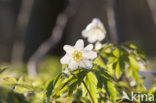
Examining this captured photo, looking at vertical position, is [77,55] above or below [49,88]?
above

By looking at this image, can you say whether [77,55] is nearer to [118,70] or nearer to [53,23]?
[118,70]

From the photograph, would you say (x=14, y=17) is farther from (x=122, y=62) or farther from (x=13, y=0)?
(x=122, y=62)

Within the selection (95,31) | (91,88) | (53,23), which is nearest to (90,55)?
(91,88)

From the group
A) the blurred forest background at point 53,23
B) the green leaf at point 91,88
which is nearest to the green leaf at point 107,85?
the green leaf at point 91,88

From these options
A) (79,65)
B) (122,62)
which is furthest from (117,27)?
(79,65)

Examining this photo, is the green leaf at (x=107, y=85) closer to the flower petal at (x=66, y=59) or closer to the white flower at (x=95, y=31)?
the flower petal at (x=66, y=59)

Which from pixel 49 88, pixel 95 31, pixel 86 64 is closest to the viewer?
pixel 49 88
